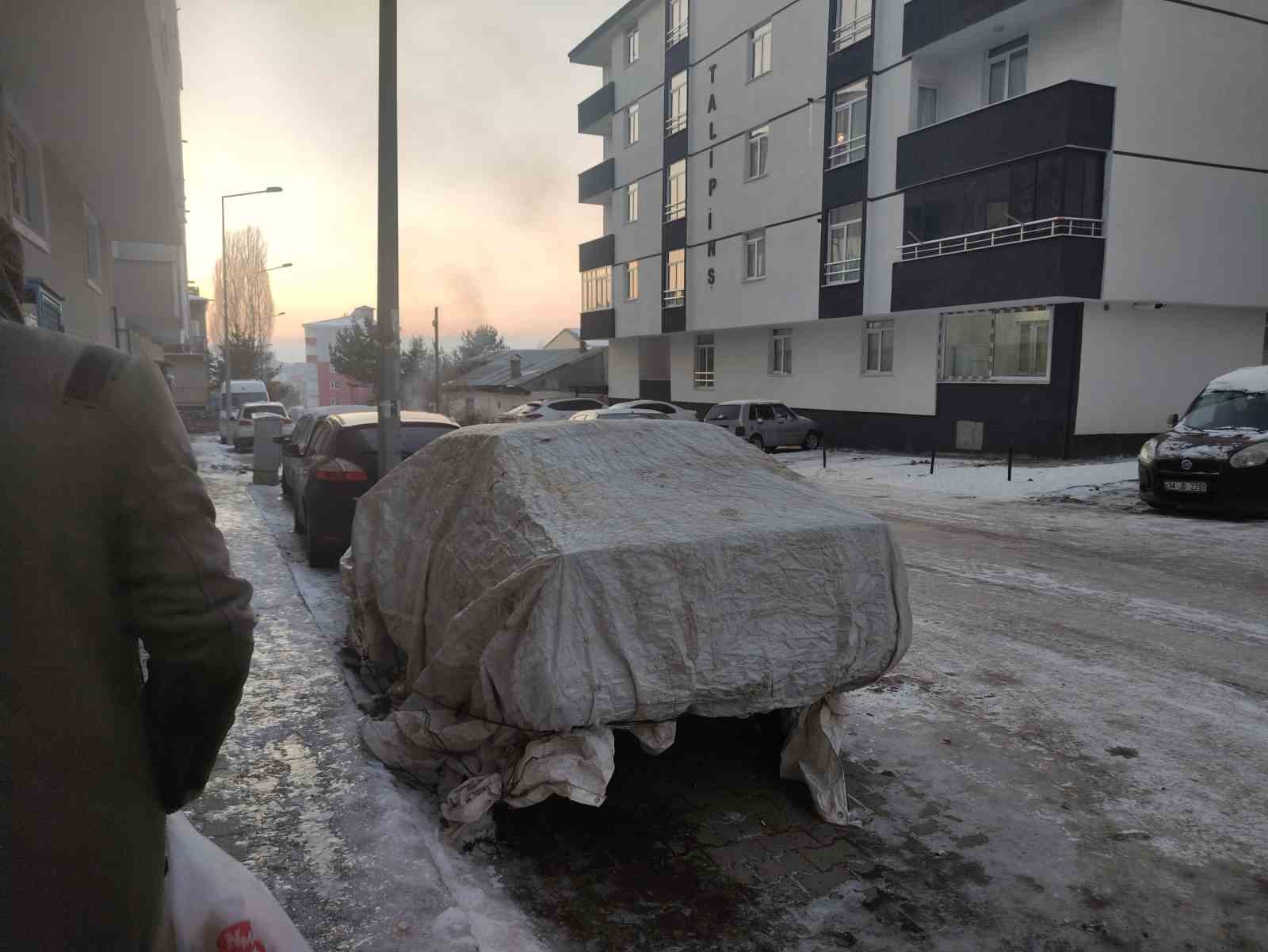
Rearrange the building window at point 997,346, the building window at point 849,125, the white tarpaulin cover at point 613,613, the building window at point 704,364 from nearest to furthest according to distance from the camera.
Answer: the white tarpaulin cover at point 613,613 → the building window at point 997,346 → the building window at point 849,125 → the building window at point 704,364

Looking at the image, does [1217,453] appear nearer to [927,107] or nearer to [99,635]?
[99,635]

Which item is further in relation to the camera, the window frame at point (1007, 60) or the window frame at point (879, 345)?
the window frame at point (879, 345)

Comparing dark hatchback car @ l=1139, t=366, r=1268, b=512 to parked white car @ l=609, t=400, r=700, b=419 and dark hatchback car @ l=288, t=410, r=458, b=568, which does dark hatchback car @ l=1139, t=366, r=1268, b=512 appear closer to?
dark hatchback car @ l=288, t=410, r=458, b=568

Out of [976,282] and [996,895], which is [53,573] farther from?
[976,282]

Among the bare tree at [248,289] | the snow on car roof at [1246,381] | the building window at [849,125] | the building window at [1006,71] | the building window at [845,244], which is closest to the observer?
the snow on car roof at [1246,381]

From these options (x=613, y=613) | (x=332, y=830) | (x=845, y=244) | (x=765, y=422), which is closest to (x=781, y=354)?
(x=845, y=244)

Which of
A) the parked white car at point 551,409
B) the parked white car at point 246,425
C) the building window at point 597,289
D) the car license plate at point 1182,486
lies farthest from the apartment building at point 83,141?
the building window at point 597,289

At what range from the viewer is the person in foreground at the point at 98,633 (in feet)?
3.90

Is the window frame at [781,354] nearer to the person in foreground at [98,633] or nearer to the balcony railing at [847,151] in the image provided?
the balcony railing at [847,151]

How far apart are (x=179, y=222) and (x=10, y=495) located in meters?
20.0

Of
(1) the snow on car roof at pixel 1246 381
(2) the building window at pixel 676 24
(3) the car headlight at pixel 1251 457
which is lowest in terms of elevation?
(3) the car headlight at pixel 1251 457

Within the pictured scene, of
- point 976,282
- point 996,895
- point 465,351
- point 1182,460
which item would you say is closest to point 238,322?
point 465,351

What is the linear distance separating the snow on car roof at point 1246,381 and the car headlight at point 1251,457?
1.22m

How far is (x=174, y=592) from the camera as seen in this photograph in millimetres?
1337
